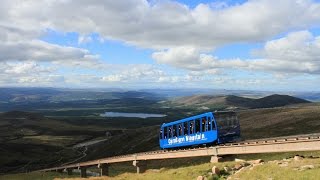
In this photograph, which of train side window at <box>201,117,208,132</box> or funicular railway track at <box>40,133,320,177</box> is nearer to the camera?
funicular railway track at <box>40,133,320,177</box>

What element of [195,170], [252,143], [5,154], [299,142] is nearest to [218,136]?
[252,143]

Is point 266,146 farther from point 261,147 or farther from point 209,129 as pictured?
point 209,129

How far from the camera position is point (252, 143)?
44469mm

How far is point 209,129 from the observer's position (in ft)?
178

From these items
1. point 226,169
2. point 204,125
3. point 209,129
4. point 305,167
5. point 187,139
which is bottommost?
point 226,169

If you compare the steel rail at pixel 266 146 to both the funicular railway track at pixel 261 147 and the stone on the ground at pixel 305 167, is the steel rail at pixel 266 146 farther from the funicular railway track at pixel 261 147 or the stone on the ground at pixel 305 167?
the stone on the ground at pixel 305 167

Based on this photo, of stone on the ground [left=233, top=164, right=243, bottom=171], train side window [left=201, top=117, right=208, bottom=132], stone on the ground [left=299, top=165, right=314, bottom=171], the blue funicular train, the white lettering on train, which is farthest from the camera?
the white lettering on train

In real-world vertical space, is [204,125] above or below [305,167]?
above

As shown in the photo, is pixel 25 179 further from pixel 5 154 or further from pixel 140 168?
pixel 5 154

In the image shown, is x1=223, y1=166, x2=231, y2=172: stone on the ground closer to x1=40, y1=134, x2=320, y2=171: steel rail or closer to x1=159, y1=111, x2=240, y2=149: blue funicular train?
x1=40, y1=134, x2=320, y2=171: steel rail

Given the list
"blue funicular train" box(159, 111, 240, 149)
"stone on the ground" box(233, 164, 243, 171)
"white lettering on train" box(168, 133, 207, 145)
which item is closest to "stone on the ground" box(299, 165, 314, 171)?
"stone on the ground" box(233, 164, 243, 171)

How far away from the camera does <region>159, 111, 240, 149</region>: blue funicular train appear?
175 ft

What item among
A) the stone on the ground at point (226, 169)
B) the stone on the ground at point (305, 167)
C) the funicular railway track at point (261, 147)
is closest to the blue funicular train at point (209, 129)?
the funicular railway track at point (261, 147)

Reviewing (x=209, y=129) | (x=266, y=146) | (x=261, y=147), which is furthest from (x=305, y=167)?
(x=209, y=129)
